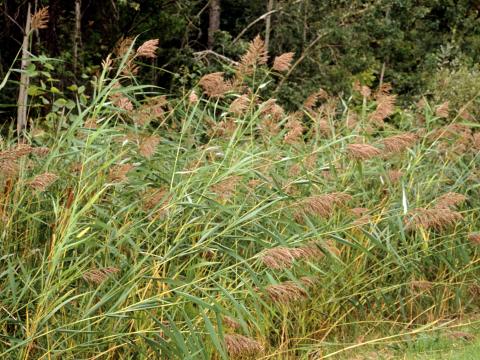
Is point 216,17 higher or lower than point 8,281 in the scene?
lower

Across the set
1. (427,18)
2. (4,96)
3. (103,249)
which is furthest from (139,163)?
(427,18)

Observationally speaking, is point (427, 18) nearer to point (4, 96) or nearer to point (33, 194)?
point (4, 96)

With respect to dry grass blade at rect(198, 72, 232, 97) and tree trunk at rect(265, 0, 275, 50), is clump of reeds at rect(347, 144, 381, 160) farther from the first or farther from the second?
tree trunk at rect(265, 0, 275, 50)

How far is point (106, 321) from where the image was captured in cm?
515

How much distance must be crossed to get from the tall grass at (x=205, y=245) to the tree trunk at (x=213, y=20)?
11.4 m

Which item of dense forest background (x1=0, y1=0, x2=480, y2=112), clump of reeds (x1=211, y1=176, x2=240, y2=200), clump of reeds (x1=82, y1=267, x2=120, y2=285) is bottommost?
dense forest background (x1=0, y1=0, x2=480, y2=112)

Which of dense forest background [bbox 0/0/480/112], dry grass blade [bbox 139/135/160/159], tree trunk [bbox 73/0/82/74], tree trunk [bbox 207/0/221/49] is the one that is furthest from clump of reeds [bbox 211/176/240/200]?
tree trunk [bbox 207/0/221/49]

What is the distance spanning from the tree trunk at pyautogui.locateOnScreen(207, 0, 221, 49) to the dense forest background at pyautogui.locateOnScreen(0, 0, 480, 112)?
0.02 meters

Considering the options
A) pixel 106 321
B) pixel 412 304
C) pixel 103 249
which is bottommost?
pixel 412 304

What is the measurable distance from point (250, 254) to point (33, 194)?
1593 mm

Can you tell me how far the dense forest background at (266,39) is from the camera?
15.2 m

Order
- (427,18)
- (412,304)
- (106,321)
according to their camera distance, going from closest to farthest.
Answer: (106,321)
(412,304)
(427,18)

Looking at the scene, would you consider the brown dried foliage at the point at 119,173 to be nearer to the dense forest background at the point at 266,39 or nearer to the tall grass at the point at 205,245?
the tall grass at the point at 205,245

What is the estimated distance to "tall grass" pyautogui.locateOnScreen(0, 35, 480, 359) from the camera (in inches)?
194
